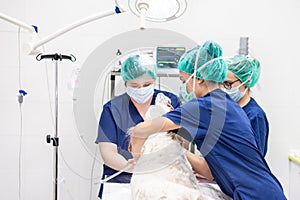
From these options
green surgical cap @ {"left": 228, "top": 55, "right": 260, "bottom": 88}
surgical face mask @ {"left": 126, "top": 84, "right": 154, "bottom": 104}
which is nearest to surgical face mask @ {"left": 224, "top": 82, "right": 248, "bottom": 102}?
green surgical cap @ {"left": 228, "top": 55, "right": 260, "bottom": 88}

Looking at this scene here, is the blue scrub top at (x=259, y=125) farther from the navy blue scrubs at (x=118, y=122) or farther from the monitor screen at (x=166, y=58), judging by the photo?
the monitor screen at (x=166, y=58)

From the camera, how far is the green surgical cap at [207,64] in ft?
3.48

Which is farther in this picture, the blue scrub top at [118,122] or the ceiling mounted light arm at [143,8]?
the blue scrub top at [118,122]

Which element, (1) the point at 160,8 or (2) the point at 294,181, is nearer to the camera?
(1) the point at 160,8

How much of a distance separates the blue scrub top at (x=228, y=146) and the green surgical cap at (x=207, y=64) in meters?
0.13

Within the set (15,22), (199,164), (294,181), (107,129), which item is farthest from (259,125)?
(15,22)

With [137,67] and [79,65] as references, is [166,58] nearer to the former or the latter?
[137,67]

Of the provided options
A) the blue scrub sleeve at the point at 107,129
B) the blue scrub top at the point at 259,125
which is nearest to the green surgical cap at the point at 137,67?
the blue scrub sleeve at the point at 107,129

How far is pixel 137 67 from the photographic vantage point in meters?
1.39

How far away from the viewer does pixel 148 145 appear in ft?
3.27

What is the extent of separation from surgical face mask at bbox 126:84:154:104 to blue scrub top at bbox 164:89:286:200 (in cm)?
50

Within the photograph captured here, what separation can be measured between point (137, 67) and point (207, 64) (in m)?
0.44

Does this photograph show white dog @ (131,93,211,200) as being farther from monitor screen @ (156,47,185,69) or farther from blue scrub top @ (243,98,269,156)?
monitor screen @ (156,47,185,69)

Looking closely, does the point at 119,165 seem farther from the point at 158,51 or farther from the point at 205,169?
the point at 158,51
